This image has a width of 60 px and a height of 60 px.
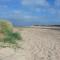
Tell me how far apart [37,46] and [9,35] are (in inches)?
16.7

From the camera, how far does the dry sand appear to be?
3020mm

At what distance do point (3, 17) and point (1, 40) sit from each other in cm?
32

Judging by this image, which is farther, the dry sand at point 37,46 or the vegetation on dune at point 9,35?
the vegetation on dune at point 9,35

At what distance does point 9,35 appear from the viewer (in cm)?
321

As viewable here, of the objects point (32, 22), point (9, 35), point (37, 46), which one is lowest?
point (37, 46)

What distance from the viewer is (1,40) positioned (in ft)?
10.5

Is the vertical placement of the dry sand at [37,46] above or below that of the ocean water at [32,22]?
below

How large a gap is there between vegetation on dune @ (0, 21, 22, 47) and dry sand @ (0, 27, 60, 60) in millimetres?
90

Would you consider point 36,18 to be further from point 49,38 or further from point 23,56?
point 23,56

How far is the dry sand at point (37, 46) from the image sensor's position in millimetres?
3020

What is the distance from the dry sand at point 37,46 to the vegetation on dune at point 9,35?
90mm

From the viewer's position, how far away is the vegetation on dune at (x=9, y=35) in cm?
317

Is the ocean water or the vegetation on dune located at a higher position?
the ocean water

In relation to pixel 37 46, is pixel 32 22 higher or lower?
higher
